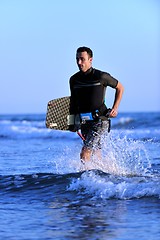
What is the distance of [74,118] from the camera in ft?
26.7

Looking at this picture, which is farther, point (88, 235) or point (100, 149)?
point (100, 149)

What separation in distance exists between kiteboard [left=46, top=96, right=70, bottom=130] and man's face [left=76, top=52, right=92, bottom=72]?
0.78 meters

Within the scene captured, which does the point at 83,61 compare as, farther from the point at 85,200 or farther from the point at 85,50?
the point at 85,200

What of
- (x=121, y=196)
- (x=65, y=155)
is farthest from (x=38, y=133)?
(x=121, y=196)

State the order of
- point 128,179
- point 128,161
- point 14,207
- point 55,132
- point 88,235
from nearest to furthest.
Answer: point 88,235, point 14,207, point 128,179, point 128,161, point 55,132

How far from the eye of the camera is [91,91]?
7.88 m

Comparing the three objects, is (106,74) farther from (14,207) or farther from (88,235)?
(88,235)

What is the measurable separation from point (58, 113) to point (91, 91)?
842 mm

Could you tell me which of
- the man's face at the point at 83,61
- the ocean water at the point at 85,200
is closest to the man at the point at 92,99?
the man's face at the point at 83,61

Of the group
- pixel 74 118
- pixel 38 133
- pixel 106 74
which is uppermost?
pixel 106 74

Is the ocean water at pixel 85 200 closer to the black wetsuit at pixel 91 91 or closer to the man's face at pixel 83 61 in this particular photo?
the black wetsuit at pixel 91 91

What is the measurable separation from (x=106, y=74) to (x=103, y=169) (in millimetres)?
1371

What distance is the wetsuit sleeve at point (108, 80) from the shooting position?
7.84 metres

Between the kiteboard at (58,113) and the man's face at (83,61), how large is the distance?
2.54 feet
